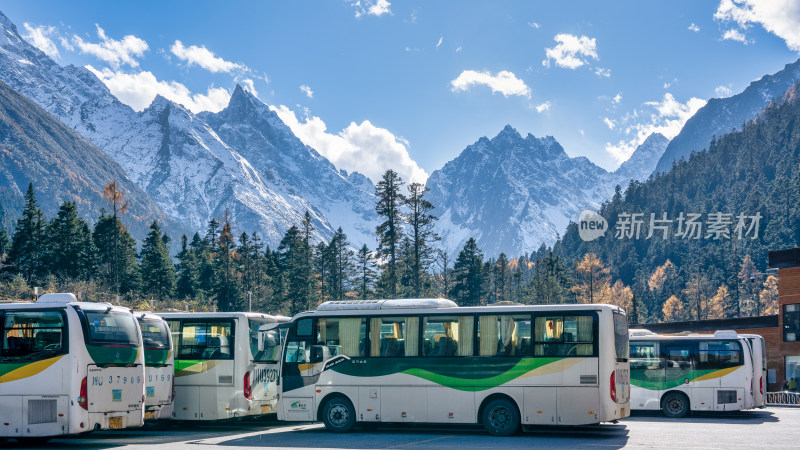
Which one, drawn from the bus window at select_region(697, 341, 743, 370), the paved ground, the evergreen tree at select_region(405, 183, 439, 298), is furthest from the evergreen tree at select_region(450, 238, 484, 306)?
the paved ground

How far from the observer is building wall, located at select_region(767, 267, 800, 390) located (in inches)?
1829

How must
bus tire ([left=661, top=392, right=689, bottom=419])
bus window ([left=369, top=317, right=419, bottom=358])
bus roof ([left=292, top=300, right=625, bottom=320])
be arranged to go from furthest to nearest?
1. bus tire ([left=661, top=392, right=689, bottom=419])
2. bus window ([left=369, top=317, right=419, bottom=358])
3. bus roof ([left=292, top=300, right=625, bottom=320])

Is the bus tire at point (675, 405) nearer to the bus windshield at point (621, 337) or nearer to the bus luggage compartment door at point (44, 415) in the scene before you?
the bus windshield at point (621, 337)

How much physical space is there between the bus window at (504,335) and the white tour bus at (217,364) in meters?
6.32

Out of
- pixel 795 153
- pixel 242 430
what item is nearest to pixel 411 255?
pixel 242 430

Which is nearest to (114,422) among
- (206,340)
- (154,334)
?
(154,334)

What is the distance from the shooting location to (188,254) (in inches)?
4427

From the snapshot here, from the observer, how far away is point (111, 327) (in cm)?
1761

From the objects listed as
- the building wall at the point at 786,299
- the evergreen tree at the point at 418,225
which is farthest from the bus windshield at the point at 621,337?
the evergreen tree at the point at 418,225

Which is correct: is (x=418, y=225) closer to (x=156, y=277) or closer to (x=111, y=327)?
(x=156, y=277)

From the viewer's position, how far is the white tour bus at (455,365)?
1892cm

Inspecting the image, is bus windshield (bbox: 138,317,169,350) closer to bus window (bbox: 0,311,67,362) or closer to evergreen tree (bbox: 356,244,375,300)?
bus window (bbox: 0,311,67,362)

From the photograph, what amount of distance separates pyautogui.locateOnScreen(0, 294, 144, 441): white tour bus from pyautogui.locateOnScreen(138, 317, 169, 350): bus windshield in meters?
2.12

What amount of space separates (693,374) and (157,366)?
17.5 metres
